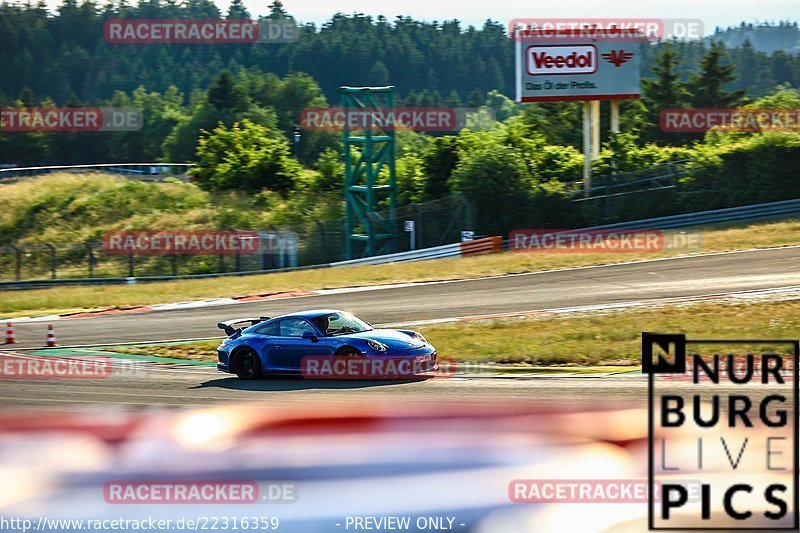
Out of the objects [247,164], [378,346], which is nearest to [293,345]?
[378,346]

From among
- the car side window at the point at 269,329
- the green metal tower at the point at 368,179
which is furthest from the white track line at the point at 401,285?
the car side window at the point at 269,329

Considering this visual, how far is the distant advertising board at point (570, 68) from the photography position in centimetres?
4059

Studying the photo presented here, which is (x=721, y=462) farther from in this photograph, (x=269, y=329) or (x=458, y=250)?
(x=458, y=250)

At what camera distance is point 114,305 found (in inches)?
1254

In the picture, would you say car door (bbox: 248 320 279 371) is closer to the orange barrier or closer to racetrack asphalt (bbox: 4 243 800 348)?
racetrack asphalt (bbox: 4 243 800 348)

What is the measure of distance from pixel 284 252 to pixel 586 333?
22.1 metres

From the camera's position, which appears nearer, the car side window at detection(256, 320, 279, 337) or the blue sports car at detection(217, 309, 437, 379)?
the blue sports car at detection(217, 309, 437, 379)

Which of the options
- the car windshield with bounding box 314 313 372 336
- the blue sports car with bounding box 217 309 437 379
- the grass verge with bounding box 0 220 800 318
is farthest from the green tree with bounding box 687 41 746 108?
the blue sports car with bounding box 217 309 437 379

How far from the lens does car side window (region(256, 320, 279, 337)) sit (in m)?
16.9

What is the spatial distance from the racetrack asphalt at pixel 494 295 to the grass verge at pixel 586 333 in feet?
6.98

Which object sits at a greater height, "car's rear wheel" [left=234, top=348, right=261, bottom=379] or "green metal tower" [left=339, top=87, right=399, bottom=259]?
"green metal tower" [left=339, top=87, right=399, bottom=259]

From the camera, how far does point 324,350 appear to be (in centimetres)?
1650

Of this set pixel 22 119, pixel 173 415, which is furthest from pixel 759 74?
pixel 173 415

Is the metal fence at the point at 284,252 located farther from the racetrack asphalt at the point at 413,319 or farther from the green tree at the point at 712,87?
the green tree at the point at 712,87
